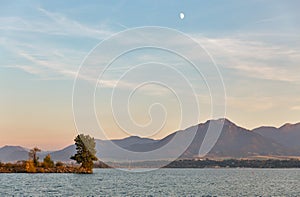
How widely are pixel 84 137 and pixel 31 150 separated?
139 feet

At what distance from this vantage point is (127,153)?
67.9m

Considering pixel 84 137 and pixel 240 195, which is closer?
pixel 240 195

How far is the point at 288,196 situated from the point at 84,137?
97639 mm

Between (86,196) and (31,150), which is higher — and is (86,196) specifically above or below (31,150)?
below

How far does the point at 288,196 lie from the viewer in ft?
266

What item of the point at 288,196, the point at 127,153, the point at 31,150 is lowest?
the point at 288,196

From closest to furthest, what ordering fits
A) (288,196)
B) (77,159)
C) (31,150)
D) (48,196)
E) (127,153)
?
(127,153) < (48,196) < (288,196) < (77,159) < (31,150)

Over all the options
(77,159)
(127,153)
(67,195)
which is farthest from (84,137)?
(127,153)

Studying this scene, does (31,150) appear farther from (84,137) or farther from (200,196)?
(200,196)

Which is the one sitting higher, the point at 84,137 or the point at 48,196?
the point at 84,137

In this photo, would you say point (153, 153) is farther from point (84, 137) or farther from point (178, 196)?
point (84, 137)

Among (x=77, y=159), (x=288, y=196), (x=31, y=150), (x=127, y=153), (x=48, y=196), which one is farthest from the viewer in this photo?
(x=31, y=150)

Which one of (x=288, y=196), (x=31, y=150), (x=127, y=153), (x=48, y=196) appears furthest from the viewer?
(x=31, y=150)

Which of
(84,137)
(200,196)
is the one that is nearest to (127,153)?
(200,196)
